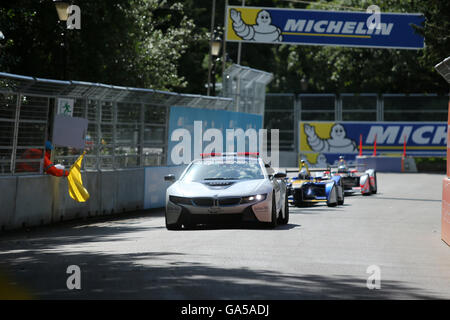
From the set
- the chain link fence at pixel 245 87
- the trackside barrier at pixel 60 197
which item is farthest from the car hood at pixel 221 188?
the chain link fence at pixel 245 87

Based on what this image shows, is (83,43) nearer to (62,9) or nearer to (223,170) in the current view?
(62,9)

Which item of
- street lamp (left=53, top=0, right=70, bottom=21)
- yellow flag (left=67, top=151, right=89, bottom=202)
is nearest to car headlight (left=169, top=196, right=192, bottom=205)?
yellow flag (left=67, top=151, right=89, bottom=202)

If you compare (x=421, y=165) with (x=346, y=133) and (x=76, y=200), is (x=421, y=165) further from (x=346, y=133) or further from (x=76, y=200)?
(x=76, y=200)

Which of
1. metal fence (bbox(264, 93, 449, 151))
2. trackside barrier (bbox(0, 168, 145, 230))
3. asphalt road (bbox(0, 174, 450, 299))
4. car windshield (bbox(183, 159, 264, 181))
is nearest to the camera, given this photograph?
asphalt road (bbox(0, 174, 450, 299))

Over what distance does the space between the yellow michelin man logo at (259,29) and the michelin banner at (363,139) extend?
18.4 m

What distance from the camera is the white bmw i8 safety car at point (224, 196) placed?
13.9 meters

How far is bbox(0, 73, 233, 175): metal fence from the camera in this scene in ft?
52.4

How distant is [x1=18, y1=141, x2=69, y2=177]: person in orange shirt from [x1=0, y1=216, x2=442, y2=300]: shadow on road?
17.2 feet

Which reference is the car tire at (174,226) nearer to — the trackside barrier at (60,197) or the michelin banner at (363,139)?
the trackside barrier at (60,197)

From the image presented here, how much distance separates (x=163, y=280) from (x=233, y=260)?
67.0 inches

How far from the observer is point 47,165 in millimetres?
17062

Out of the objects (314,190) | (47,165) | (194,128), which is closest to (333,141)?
(194,128)

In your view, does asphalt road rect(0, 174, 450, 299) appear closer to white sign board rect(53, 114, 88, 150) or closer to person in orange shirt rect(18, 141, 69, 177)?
person in orange shirt rect(18, 141, 69, 177)

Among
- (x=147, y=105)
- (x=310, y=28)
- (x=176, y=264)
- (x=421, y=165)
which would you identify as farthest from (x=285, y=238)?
(x=421, y=165)
